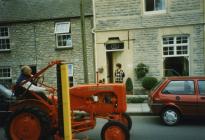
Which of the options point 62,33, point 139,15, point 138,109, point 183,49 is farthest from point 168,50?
point 62,33

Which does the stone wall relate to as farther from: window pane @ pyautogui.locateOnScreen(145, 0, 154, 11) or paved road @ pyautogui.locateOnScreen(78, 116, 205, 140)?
paved road @ pyautogui.locateOnScreen(78, 116, 205, 140)

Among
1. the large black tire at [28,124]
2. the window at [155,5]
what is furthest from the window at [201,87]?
the window at [155,5]

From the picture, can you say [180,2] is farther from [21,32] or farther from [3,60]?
[3,60]

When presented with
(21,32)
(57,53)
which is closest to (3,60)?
(21,32)

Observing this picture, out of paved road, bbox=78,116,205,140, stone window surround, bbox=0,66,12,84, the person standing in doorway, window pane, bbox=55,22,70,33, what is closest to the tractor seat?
paved road, bbox=78,116,205,140

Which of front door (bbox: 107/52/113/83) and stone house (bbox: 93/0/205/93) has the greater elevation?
stone house (bbox: 93/0/205/93)

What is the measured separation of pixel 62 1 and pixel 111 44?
420 cm

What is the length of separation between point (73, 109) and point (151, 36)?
11.0 metres

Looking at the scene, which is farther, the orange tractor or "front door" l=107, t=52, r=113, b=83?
"front door" l=107, t=52, r=113, b=83

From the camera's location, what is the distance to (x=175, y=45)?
63.7ft

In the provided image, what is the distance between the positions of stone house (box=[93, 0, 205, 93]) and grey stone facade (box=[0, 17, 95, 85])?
899 millimetres

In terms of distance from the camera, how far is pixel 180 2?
756 inches

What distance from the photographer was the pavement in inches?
554

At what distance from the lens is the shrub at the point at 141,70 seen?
19.5 meters
